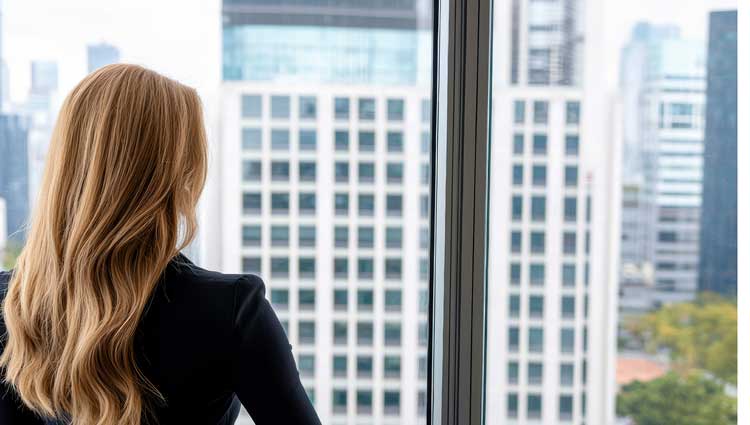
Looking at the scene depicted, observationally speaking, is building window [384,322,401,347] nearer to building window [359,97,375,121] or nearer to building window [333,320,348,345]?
building window [333,320,348,345]

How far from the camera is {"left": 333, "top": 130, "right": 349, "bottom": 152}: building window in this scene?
1785 mm

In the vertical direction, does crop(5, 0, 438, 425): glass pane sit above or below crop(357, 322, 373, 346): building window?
above

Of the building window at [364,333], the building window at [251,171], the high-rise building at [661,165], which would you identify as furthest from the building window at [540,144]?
the building window at [251,171]

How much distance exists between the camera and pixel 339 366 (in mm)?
1486

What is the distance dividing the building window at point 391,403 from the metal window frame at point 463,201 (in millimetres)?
372

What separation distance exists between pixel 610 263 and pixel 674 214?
0.14m

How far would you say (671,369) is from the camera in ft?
3.45

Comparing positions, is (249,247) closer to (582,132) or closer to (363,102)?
(363,102)

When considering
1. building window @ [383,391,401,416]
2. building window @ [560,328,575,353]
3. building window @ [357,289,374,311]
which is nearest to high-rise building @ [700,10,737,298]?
building window @ [560,328,575,353]

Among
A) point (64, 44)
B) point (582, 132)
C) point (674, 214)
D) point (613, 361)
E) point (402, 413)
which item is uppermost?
point (64, 44)

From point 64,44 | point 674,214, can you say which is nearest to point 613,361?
point 674,214

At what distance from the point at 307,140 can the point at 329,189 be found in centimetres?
20

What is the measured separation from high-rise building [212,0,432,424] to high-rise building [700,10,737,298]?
50 cm

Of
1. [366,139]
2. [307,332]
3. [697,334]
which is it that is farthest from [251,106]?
[697,334]
